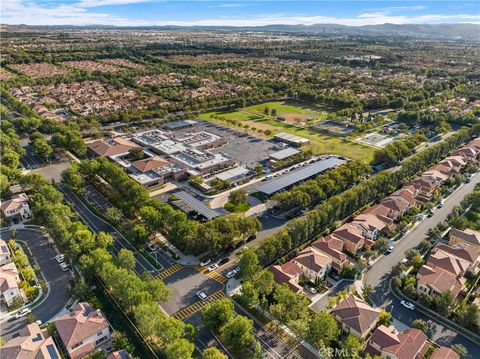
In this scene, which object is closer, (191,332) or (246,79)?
(191,332)

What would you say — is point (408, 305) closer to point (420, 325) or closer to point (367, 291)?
point (420, 325)

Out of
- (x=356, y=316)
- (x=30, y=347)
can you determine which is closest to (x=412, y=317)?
(x=356, y=316)

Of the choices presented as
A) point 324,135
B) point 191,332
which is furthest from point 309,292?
point 324,135

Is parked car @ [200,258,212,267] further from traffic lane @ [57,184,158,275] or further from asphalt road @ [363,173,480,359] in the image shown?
asphalt road @ [363,173,480,359]

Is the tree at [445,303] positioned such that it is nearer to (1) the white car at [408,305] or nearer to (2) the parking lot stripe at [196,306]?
(1) the white car at [408,305]

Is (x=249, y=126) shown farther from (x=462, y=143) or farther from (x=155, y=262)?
(x=155, y=262)

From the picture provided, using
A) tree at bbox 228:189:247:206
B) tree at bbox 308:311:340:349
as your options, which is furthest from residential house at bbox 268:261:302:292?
tree at bbox 228:189:247:206

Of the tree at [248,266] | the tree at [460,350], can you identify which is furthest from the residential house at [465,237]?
the tree at [248,266]
